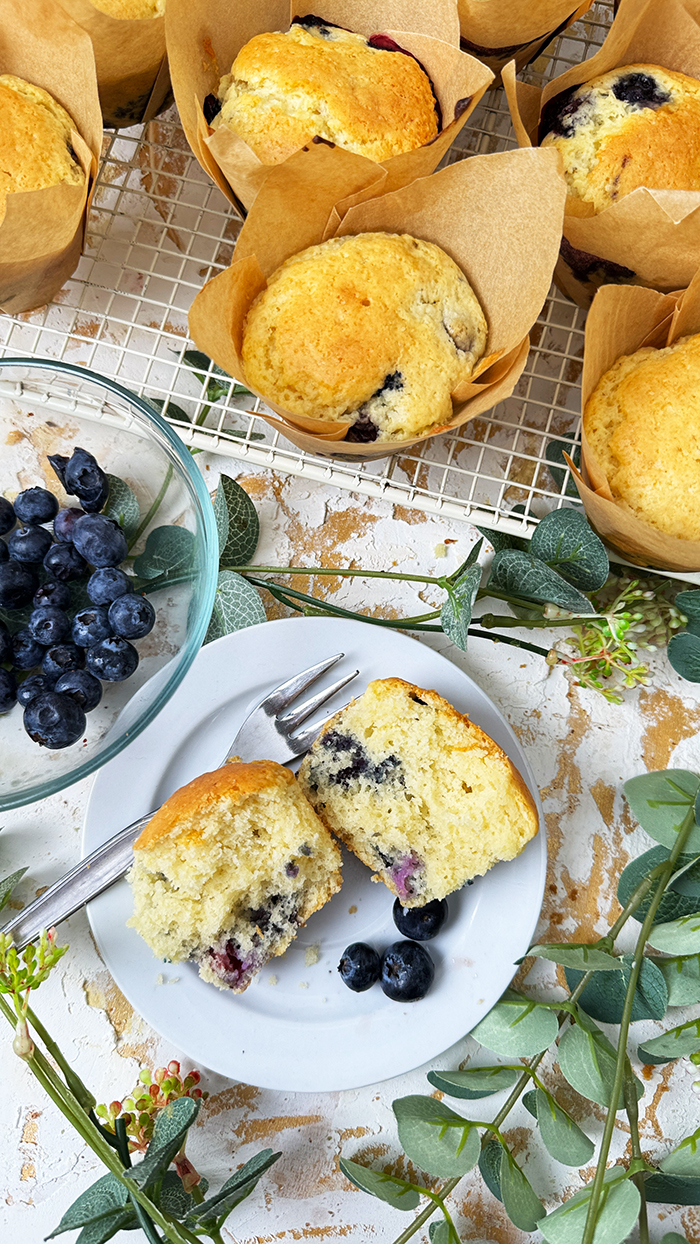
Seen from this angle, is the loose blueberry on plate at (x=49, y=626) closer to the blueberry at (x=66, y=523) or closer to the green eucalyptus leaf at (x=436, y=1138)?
the blueberry at (x=66, y=523)

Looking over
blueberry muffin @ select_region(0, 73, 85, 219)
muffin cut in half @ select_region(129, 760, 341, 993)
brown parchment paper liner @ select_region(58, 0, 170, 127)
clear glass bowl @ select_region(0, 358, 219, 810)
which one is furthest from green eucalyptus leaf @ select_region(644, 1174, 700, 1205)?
brown parchment paper liner @ select_region(58, 0, 170, 127)

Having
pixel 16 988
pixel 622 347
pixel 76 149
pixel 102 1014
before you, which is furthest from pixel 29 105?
pixel 102 1014

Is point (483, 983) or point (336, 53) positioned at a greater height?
point (336, 53)

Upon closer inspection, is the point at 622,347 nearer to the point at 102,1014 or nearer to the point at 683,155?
the point at 683,155

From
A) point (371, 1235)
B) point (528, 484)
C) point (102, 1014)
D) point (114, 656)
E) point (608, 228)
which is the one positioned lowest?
point (371, 1235)

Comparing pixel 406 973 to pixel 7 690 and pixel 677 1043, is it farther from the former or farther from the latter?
pixel 7 690

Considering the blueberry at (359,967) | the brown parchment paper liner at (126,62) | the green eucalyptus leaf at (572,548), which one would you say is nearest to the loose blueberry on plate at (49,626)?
the blueberry at (359,967)
